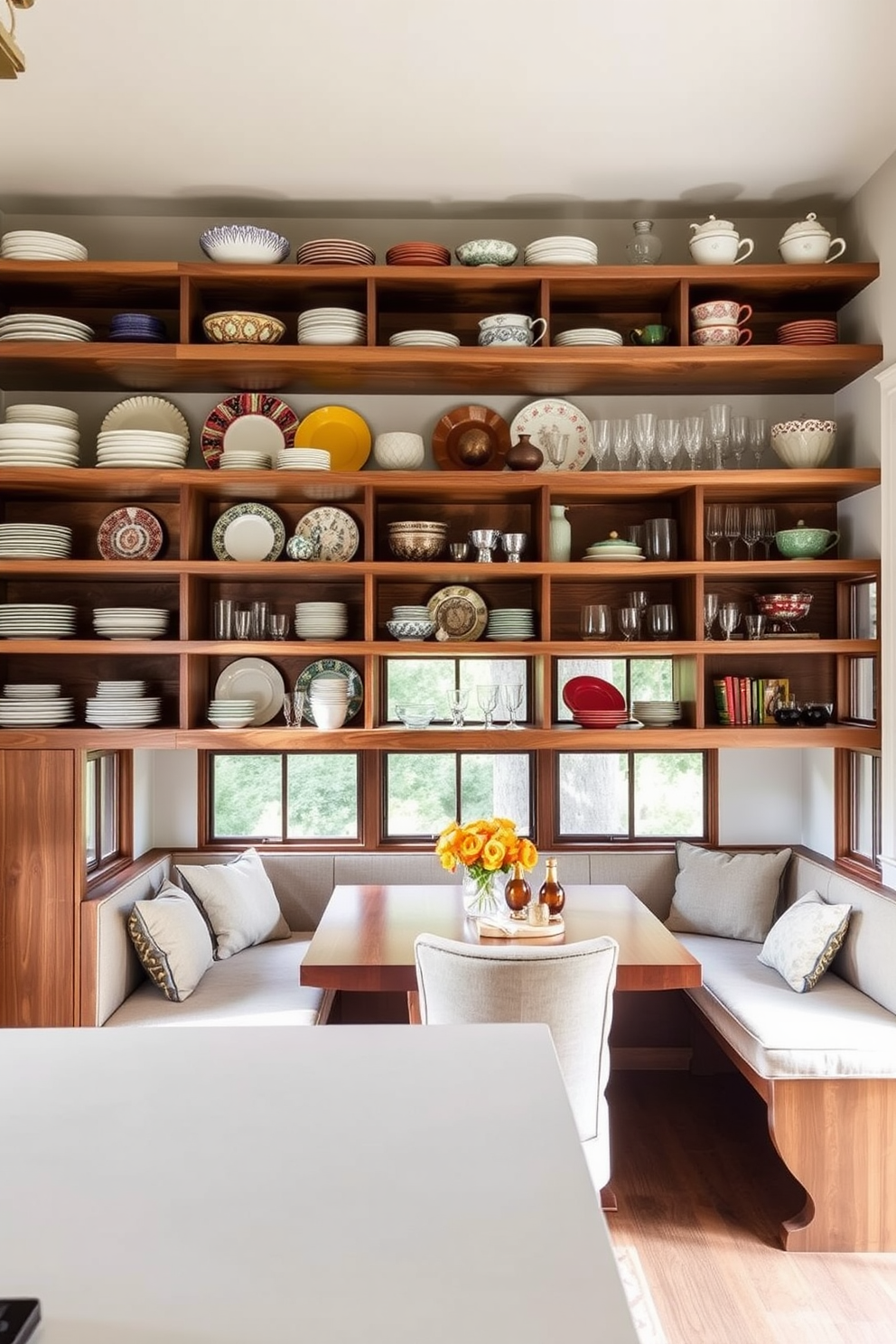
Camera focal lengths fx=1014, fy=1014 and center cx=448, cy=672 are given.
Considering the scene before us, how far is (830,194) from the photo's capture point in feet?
10.8

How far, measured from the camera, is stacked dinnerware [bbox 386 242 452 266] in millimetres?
3197

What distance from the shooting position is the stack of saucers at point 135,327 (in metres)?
3.19

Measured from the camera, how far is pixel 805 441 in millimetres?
3295

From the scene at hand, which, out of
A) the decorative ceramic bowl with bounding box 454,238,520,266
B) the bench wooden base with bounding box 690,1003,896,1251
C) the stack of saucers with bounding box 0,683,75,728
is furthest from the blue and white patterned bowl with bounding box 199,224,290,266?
the bench wooden base with bounding box 690,1003,896,1251

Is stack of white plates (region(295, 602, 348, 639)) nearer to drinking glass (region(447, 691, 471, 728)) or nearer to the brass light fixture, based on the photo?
drinking glass (region(447, 691, 471, 728))

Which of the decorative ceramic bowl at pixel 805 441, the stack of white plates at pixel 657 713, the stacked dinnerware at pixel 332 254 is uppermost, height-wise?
the stacked dinnerware at pixel 332 254

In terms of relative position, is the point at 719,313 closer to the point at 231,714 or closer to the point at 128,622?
the point at 231,714

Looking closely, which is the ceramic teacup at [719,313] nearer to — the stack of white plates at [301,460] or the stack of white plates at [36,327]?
the stack of white plates at [301,460]

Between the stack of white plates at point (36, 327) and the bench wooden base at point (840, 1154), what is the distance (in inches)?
117

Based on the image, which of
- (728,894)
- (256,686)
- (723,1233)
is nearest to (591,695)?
(728,894)

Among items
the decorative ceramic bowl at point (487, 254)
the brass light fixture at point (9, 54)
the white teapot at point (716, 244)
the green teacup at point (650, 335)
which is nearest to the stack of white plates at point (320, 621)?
the decorative ceramic bowl at point (487, 254)

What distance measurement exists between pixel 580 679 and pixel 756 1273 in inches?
71.7

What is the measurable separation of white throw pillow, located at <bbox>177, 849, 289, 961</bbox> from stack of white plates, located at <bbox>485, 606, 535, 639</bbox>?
114cm

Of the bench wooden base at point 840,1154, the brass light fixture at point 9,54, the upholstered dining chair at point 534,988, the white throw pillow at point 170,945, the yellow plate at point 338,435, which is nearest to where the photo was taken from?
the brass light fixture at point 9,54
